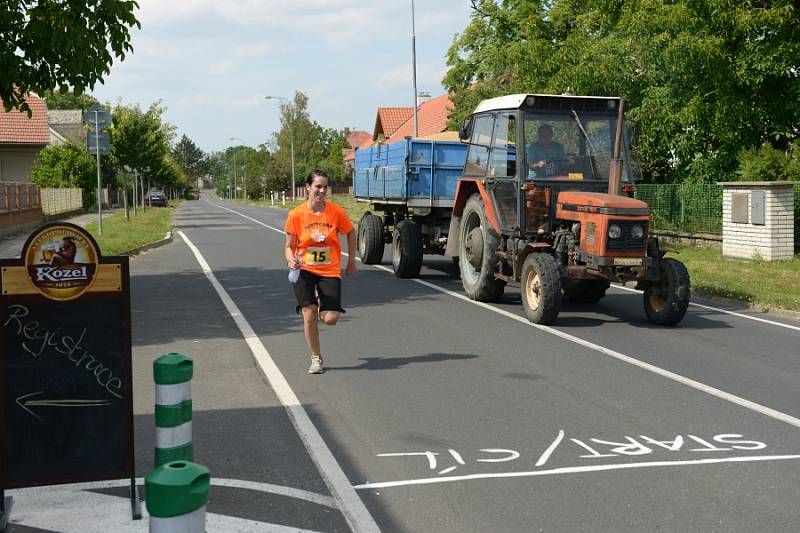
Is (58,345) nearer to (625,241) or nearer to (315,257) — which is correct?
(315,257)

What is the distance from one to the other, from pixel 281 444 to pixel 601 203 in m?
5.48

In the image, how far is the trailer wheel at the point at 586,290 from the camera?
12336mm

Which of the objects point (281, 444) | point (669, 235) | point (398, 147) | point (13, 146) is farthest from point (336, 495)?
point (13, 146)

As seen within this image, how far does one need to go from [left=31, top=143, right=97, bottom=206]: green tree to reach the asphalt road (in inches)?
1527

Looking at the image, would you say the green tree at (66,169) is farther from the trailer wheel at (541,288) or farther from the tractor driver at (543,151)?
the trailer wheel at (541,288)

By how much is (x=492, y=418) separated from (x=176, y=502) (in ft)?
13.1

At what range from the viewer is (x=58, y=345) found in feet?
14.8

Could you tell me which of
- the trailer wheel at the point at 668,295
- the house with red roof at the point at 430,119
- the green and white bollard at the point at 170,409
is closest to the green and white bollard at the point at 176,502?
the green and white bollard at the point at 170,409

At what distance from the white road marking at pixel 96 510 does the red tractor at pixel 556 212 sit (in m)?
5.76

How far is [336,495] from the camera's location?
16.1 feet

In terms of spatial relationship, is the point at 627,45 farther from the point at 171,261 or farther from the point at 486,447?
the point at 486,447

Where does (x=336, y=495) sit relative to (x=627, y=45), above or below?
below

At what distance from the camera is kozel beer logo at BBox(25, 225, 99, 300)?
440cm

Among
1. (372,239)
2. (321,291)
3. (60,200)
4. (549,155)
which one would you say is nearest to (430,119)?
(60,200)
